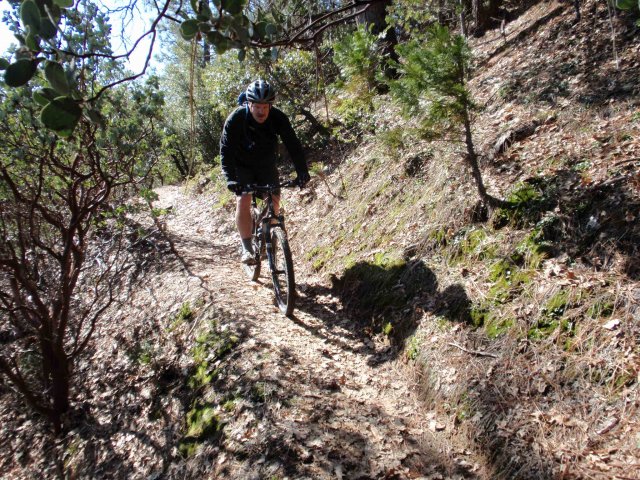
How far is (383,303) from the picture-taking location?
4.83 metres

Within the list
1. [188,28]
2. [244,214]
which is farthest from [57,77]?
[244,214]

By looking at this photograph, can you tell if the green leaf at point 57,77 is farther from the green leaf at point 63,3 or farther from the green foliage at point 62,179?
the green foliage at point 62,179

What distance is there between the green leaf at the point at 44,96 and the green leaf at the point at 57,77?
0.05 meters

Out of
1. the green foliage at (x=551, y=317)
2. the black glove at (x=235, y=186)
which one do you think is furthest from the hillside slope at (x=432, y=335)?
the black glove at (x=235, y=186)

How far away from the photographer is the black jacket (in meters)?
5.22

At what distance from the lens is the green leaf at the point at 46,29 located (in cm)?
111

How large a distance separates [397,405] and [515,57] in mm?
6252

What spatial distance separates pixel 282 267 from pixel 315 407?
2102 millimetres

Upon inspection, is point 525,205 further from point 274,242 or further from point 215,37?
point 215,37

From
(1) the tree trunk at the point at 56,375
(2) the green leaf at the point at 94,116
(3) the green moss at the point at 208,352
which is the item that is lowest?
(3) the green moss at the point at 208,352

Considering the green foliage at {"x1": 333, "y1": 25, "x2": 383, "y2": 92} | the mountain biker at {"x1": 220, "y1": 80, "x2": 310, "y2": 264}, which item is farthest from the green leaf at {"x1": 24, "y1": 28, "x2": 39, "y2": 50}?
the green foliage at {"x1": 333, "y1": 25, "x2": 383, "y2": 92}

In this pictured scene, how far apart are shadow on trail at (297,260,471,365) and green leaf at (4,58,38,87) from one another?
11.6ft

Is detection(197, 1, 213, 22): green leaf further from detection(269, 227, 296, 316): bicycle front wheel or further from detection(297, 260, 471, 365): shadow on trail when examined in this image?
detection(269, 227, 296, 316): bicycle front wheel

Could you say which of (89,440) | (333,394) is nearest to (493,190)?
(333,394)
